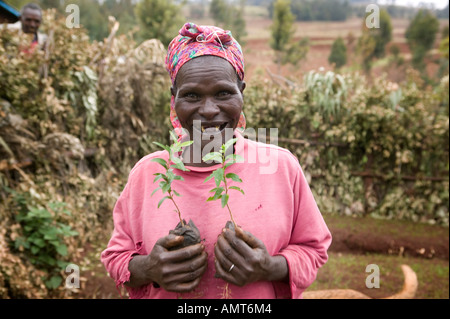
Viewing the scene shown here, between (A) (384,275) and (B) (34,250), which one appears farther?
(A) (384,275)

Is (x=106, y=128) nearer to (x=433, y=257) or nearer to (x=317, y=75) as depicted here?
(x=317, y=75)

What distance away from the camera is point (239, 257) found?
118 cm

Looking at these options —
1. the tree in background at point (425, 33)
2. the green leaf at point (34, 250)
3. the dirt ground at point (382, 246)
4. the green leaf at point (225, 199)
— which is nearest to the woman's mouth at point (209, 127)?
the green leaf at point (225, 199)

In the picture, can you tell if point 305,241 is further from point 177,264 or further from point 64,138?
point 64,138

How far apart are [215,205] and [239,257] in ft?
0.76

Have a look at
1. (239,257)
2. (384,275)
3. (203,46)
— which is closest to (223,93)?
(203,46)

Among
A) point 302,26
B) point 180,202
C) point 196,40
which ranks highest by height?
point 302,26

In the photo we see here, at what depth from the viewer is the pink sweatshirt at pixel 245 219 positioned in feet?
4.36

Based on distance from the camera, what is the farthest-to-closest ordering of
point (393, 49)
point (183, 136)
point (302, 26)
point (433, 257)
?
point (302, 26)
point (393, 49)
point (433, 257)
point (183, 136)

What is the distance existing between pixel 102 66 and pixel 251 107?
2597 millimetres

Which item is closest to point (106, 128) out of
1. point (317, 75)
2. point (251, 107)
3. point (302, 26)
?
point (251, 107)

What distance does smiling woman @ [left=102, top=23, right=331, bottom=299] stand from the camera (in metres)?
1.32

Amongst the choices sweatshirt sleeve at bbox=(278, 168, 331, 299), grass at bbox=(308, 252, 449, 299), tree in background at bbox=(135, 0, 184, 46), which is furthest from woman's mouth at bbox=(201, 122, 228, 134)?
tree in background at bbox=(135, 0, 184, 46)
